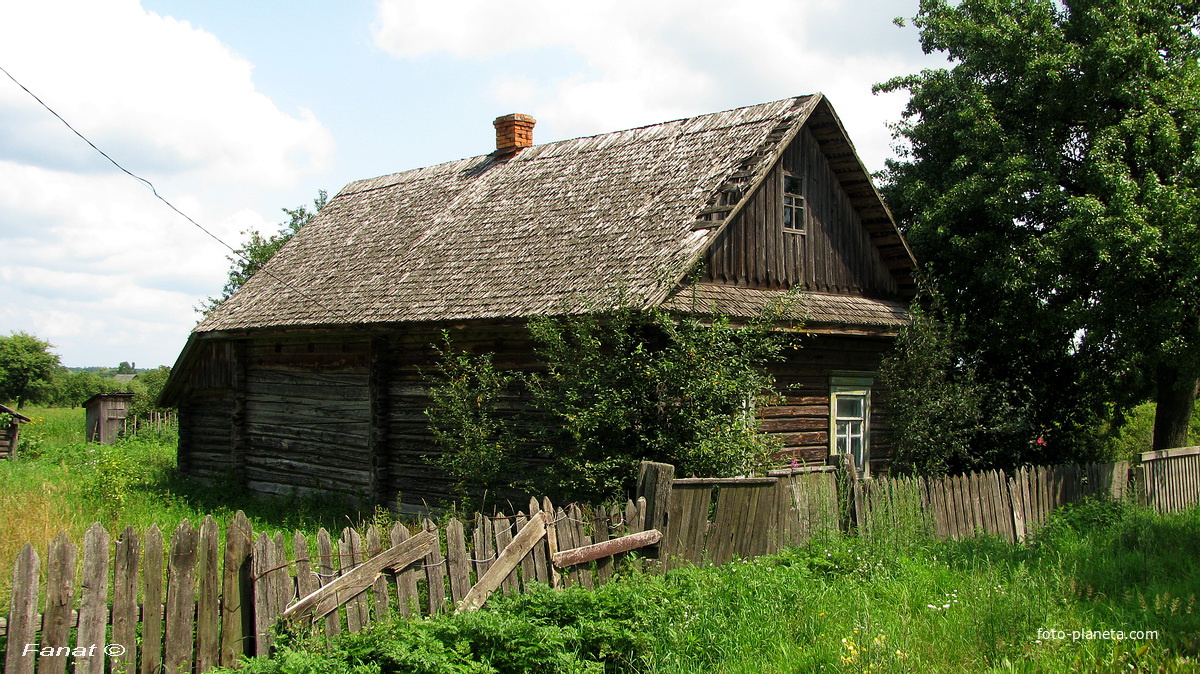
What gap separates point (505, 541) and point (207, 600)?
2036 mm

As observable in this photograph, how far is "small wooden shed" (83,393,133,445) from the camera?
29.7 m

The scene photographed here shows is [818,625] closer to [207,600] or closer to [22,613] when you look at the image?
[207,600]

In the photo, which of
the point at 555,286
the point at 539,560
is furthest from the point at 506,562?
the point at 555,286

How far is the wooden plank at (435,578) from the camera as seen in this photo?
6270 millimetres

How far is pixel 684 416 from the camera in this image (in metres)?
8.97

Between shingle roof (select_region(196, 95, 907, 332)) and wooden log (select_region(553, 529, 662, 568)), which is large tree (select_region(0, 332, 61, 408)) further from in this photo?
wooden log (select_region(553, 529, 662, 568))

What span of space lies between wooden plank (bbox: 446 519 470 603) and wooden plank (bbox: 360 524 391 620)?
1.65 ft

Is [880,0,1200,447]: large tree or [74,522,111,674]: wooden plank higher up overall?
[880,0,1200,447]: large tree

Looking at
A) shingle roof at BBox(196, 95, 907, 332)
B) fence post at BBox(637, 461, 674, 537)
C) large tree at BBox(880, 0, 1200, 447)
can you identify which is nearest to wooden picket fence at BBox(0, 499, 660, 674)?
fence post at BBox(637, 461, 674, 537)

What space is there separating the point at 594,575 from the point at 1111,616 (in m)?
3.78

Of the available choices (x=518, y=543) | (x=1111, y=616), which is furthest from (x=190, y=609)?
(x=1111, y=616)

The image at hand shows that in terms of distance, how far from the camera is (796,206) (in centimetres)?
1377

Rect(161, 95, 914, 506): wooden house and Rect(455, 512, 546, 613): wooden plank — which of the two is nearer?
Rect(455, 512, 546, 613): wooden plank

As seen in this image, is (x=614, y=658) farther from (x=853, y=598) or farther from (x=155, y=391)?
(x=155, y=391)
